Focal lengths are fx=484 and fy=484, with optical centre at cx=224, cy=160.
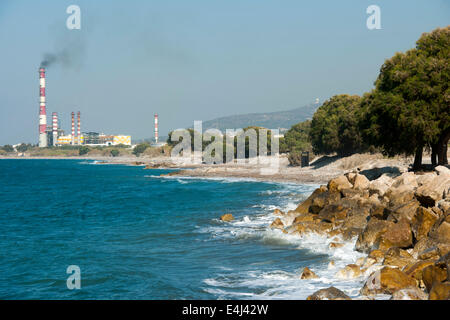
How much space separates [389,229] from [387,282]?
610 cm

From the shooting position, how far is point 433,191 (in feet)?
74.3

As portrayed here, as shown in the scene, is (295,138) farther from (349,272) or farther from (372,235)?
(349,272)

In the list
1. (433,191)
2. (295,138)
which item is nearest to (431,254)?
(433,191)

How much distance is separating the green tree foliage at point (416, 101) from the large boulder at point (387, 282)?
2462cm

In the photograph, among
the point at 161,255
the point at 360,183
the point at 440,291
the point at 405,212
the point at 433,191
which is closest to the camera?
the point at 440,291

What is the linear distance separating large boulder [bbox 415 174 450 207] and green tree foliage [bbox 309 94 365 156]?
164ft

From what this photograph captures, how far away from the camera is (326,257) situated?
789 inches

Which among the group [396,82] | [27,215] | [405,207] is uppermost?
[396,82]

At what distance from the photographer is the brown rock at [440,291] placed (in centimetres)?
1180

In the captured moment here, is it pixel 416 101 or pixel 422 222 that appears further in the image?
pixel 416 101
